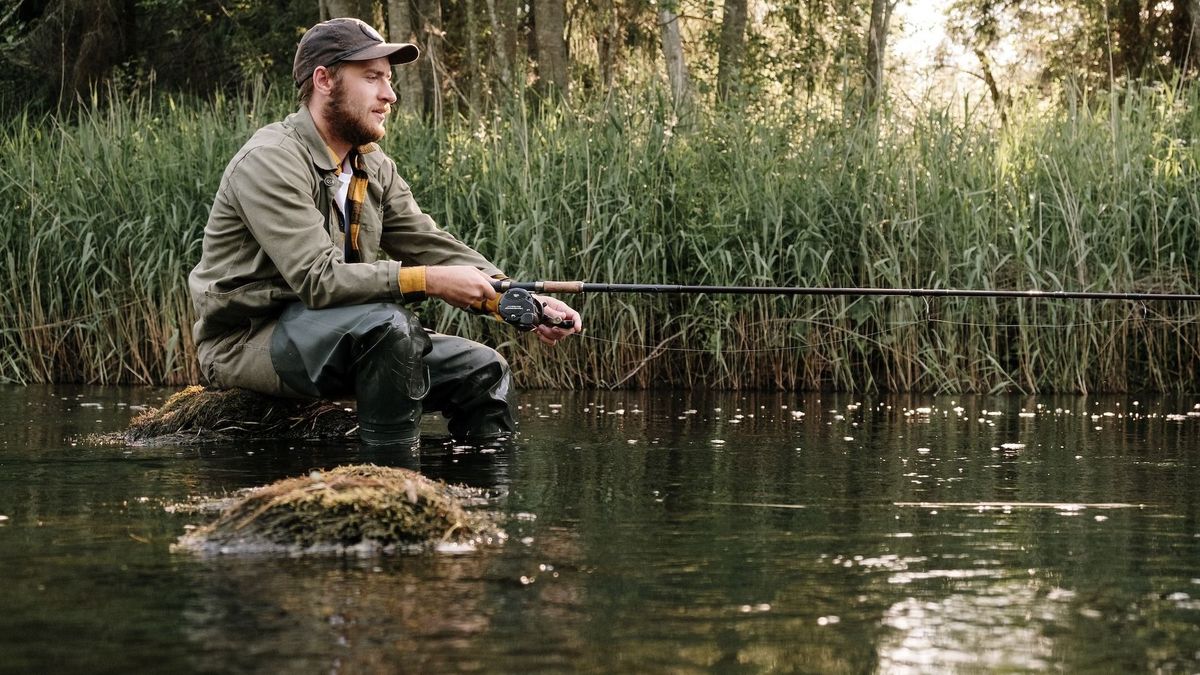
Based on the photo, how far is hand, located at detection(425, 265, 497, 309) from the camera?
17.0ft

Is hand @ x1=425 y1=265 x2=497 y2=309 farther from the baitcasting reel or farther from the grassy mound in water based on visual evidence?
the grassy mound in water

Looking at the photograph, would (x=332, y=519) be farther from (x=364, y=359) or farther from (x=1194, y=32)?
→ (x=1194, y=32)

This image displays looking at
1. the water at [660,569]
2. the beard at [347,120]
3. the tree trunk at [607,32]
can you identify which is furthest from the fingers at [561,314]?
the tree trunk at [607,32]

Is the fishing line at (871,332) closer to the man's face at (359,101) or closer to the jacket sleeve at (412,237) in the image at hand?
the jacket sleeve at (412,237)

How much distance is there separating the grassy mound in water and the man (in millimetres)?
1717

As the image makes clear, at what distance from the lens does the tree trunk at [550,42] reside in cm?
1391

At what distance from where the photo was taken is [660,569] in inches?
128

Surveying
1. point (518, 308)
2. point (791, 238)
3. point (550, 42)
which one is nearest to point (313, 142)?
point (518, 308)

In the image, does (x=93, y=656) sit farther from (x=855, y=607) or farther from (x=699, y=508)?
(x=699, y=508)

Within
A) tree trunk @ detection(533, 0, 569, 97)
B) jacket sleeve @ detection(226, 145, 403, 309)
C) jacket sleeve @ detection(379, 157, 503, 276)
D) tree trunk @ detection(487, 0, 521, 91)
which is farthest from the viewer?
tree trunk @ detection(487, 0, 521, 91)

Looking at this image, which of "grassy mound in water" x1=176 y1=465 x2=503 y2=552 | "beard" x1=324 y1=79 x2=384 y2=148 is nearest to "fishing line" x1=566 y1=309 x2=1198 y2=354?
"beard" x1=324 y1=79 x2=384 y2=148

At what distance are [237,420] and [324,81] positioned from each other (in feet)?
4.20

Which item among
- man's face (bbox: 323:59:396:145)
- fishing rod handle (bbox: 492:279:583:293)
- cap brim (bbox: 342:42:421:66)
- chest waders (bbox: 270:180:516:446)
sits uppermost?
cap brim (bbox: 342:42:421:66)

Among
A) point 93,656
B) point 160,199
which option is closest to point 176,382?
point 160,199
